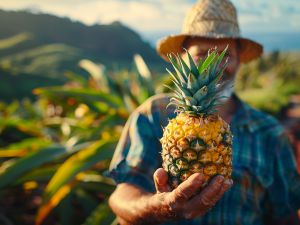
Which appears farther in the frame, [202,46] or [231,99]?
[231,99]

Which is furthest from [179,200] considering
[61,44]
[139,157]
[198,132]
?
[61,44]

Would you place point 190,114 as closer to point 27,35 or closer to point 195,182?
point 195,182

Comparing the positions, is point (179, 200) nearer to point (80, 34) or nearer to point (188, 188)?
point (188, 188)

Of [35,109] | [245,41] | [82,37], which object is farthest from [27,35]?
[245,41]

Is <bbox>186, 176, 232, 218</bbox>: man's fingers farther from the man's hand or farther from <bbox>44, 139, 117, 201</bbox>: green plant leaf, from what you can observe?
<bbox>44, 139, 117, 201</bbox>: green plant leaf

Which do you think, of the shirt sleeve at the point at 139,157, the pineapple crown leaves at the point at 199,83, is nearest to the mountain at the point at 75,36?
the shirt sleeve at the point at 139,157

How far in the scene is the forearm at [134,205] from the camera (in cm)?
198

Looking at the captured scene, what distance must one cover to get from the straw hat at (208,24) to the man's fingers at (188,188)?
114 cm

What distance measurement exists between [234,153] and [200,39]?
672 mm

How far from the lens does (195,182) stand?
1.60 metres

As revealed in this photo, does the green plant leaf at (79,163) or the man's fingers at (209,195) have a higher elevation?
the man's fingers at (209,195)

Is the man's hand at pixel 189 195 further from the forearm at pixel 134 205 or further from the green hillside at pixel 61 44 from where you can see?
the green hillside at pixel 61 44

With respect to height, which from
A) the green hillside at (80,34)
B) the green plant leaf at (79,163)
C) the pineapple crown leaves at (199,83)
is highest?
the pineapple crown leaves at (199,83)

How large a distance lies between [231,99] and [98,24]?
6744 cm
